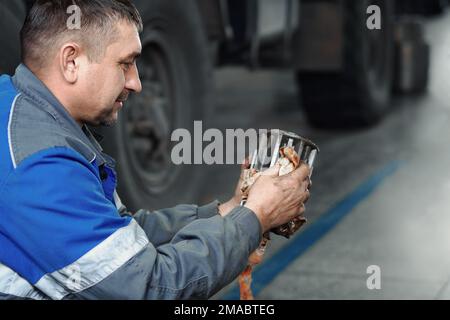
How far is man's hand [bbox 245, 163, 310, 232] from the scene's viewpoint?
257 centimetres

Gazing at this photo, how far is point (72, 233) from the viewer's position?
225 cm

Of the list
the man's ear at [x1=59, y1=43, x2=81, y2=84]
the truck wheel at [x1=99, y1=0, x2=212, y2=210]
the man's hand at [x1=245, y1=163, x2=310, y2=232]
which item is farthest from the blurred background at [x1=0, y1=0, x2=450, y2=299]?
the man's hand at [x1=245, y1=163, x2=310, y2=232]

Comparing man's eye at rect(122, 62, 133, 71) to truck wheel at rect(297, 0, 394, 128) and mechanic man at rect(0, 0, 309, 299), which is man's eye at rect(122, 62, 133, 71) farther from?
truck wheel at rect(297, 0, 394, 128)

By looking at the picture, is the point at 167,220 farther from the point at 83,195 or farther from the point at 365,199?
the point at 365,199

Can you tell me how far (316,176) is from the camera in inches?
290

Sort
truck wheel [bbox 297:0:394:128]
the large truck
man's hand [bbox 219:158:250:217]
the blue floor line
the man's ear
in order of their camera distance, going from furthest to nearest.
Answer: truck wheel [bbox 297:0:394:128]
the blue floor line
the large truck
man's hand [bbox 219:158:250:217]
the man's ear

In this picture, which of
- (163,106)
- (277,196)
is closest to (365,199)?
(163,106)

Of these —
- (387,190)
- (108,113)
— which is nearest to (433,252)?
(387,190)

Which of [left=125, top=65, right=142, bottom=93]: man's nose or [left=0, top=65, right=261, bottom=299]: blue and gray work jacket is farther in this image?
[left=125, top=65, right=142, bottom=93]: man's nose

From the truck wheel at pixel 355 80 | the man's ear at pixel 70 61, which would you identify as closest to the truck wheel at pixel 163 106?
the man's ear at pixel 70 61

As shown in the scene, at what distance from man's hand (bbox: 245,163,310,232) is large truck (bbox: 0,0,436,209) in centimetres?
151

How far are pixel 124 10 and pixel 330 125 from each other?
666 cm

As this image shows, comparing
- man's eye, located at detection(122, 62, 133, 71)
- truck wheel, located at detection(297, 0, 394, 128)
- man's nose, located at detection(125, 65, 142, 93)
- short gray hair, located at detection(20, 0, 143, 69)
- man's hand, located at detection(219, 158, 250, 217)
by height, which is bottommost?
truck wheel, located at detection(297, 0, 394, 128)

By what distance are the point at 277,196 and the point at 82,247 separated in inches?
22.6
